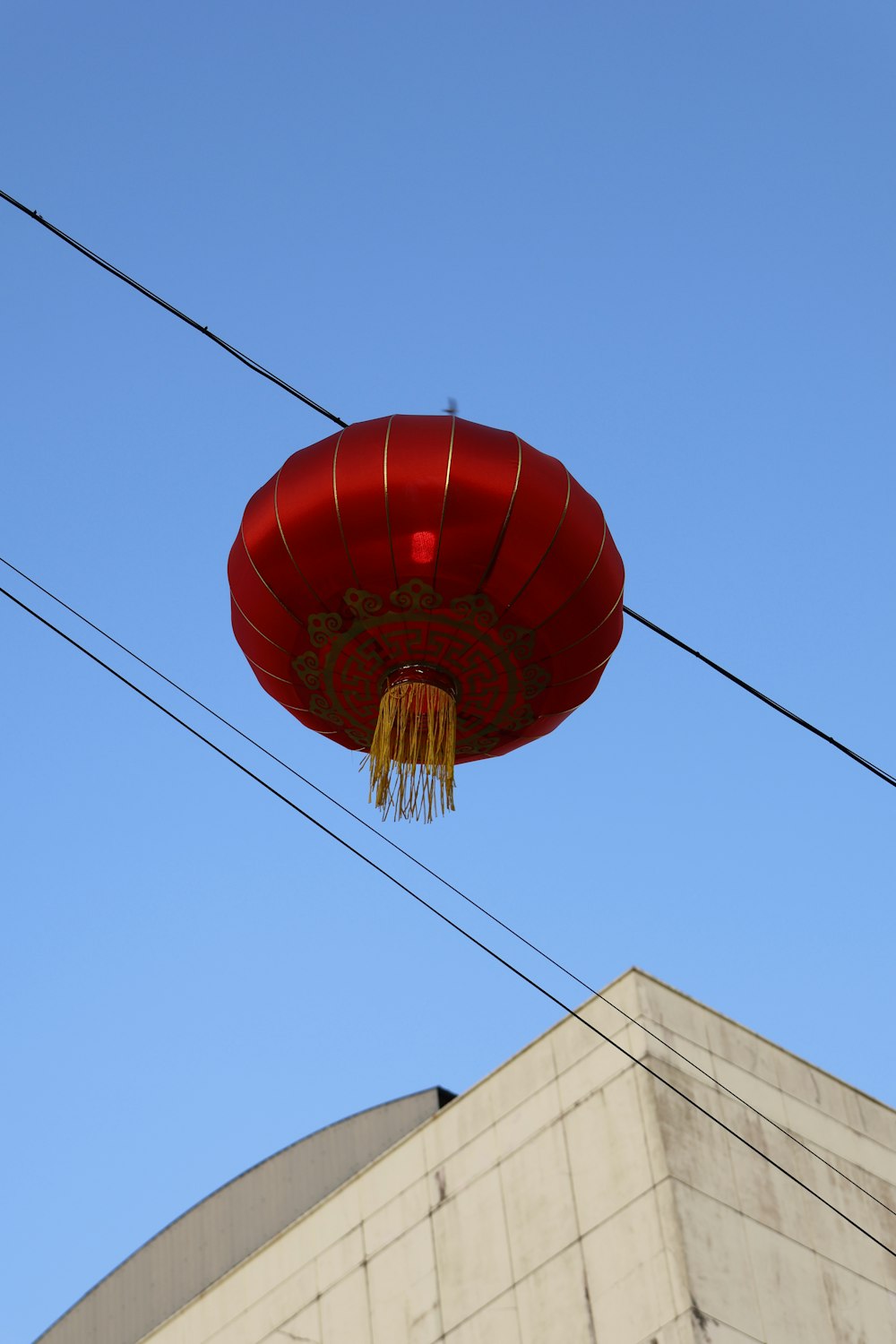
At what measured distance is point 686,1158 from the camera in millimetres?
12492

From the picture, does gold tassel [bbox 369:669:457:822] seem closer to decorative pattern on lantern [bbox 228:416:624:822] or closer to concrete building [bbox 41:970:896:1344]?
decorative pattern on lantern [bbox 228:416:624:822]

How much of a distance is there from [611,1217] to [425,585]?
582 cm

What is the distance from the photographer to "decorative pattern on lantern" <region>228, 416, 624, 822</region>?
26.9 feet

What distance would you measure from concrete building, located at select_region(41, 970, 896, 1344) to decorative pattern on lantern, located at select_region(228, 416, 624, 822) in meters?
4.62

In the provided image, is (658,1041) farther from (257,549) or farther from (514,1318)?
(257,549)

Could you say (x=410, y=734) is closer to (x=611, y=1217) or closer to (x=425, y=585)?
(x=425, y=585)

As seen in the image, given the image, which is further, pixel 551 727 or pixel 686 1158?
pixel 686 1158

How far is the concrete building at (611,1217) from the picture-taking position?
479 inches

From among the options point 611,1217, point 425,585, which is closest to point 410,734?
point 425,585

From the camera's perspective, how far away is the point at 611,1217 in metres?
12.5

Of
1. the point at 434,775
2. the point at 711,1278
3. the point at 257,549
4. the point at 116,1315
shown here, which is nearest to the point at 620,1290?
the point at 711,1278

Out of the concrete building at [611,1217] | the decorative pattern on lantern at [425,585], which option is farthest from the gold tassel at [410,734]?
the concrete building at [611,1217]

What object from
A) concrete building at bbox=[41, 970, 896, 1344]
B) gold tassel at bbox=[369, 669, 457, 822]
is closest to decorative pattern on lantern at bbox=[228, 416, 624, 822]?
gold tassel at bbox=[369, 669, 457, 822]

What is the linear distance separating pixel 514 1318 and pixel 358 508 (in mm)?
6778
